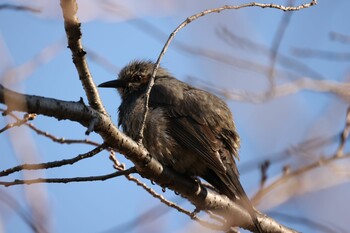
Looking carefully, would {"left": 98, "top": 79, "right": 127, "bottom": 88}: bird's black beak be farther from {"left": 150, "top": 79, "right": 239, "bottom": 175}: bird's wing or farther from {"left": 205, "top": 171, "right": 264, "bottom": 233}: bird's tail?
{"left": 205, "top": 171, "right": 264, "bottom": 233}: bird's tail

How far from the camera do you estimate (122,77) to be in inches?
258

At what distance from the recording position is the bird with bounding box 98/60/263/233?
489cm

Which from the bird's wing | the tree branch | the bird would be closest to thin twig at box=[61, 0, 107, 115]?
the tree branch

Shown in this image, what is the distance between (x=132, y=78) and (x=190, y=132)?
1630 mm

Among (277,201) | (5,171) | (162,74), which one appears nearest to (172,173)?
(277,201)

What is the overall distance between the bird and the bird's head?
45 cm

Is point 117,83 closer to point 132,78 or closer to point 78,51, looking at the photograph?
point 132,78

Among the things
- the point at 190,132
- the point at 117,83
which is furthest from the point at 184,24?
the point at 117,83

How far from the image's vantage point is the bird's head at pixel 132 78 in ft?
20.9

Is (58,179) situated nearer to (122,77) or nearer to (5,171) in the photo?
(5,171)

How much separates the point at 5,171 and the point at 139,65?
3.57 metres

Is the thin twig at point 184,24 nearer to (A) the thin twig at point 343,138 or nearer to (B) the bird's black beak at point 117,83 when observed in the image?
(A) the thin twig at point 343,138

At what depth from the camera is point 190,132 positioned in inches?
201

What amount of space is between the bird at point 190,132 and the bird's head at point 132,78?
1.47 feet
